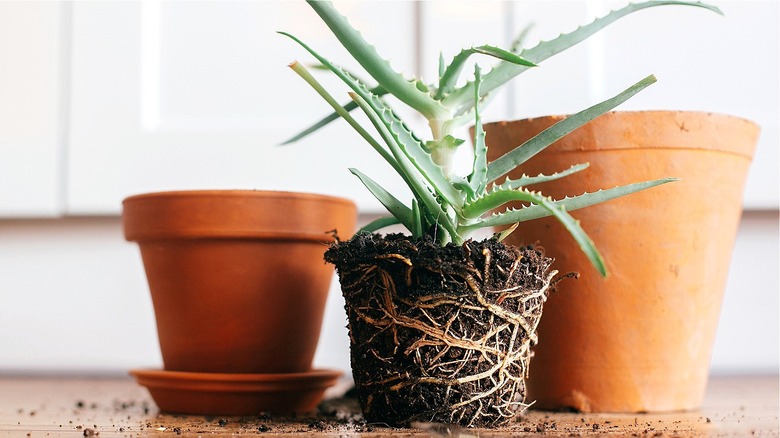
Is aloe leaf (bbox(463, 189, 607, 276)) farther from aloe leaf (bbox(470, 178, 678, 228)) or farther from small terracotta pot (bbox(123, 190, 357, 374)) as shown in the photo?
small terracotta pot (bbox(123, 190, 357, 374))

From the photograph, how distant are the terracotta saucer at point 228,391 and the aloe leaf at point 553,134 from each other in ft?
0.94

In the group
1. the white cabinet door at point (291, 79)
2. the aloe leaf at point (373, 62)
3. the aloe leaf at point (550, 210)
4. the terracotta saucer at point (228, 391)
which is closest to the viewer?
the aloe leaf at point (550, 210)

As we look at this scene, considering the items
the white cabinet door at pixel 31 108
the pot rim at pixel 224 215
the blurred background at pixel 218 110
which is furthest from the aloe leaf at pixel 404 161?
the white cabinet door at pixel 31 108

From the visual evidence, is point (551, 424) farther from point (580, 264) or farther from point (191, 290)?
point (191, 290)

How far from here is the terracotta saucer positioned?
2.16 ft

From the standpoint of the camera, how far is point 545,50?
0.60m

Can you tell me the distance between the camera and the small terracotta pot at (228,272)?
68cm

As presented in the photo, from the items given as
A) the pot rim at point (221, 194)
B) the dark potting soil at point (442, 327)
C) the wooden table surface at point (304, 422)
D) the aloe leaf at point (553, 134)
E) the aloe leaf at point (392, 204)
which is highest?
the aloe leaf at point (553, 134)

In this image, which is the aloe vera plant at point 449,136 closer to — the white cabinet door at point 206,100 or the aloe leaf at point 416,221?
the aloe leaf at point 416,221

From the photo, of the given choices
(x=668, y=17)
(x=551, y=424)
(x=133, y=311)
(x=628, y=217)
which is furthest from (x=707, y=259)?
(x=133, y=311)

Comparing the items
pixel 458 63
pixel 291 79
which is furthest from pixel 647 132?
pixel 291 79

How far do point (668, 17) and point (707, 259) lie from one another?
503mm

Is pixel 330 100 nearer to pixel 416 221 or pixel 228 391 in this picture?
pixel 416 221

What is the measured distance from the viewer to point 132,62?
3.49 ft
